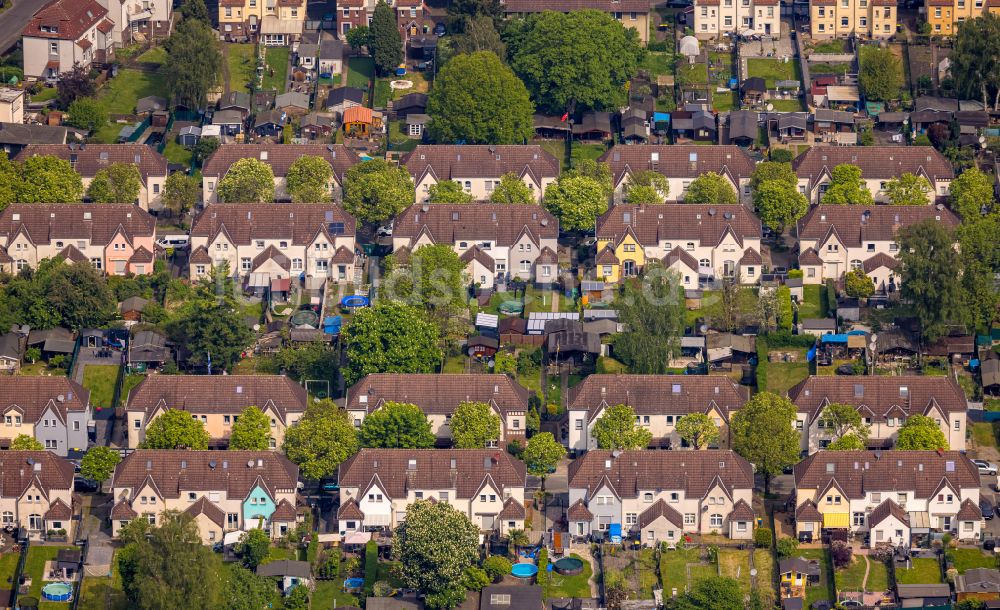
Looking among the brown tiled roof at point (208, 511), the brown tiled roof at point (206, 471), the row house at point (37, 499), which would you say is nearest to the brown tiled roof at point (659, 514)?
the brown tiled roof at point (206, 471)

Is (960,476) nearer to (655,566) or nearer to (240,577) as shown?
(655,566)

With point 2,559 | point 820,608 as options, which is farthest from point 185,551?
point 820,608

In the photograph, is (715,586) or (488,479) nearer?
(715,586)

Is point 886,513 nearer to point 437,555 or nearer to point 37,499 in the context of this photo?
point 437,555

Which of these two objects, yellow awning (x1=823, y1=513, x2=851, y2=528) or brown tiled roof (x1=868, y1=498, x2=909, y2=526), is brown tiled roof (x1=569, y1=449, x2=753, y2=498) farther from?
brown tiled roof (x1=868, y1=498, x2=909, y2=526)

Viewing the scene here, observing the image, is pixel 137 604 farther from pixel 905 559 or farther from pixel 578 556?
pixel 905 559

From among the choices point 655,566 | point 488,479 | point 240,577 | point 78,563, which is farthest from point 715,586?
point 78,563

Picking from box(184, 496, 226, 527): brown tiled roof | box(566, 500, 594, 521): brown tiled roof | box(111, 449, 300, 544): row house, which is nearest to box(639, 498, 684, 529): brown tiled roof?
box(566, 500, 594, 521): brown tiled roof
